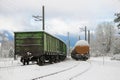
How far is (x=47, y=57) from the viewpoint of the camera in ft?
120

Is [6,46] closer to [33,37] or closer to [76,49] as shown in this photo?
[76,49]

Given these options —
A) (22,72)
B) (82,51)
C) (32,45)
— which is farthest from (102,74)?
(82,51)

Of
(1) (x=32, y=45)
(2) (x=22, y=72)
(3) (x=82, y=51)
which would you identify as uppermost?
(1) (x=32, y=45)

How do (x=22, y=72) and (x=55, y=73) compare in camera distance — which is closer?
(x=22, y=72)

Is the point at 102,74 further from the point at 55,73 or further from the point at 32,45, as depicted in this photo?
the point at 32,45

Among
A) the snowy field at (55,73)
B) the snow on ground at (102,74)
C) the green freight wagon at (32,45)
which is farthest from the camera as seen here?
the green freight wagon at (32,45)

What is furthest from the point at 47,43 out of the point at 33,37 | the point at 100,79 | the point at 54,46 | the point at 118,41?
the point at 118,41

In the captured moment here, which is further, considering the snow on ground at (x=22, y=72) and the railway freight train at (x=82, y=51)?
the railway freight train at (x=82, y=51)

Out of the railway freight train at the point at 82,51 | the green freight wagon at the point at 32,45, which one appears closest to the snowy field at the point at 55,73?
the green freight wagon at the point at 32,45

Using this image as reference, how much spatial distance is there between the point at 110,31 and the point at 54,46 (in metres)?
101

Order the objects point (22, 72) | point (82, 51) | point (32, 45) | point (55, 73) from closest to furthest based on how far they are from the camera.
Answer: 1. point (22, 72)
2. point (55, 73)
3. point (32, 45)
4. point (82, 51)

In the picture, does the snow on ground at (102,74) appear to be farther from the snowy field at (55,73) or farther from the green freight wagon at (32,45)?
the green freight wagon at (32,45)

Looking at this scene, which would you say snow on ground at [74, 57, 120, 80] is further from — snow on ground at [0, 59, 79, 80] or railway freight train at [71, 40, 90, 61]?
railway freight train at [71, 40, 90, 61]

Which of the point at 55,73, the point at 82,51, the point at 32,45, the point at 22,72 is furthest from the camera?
the point at 82,51
